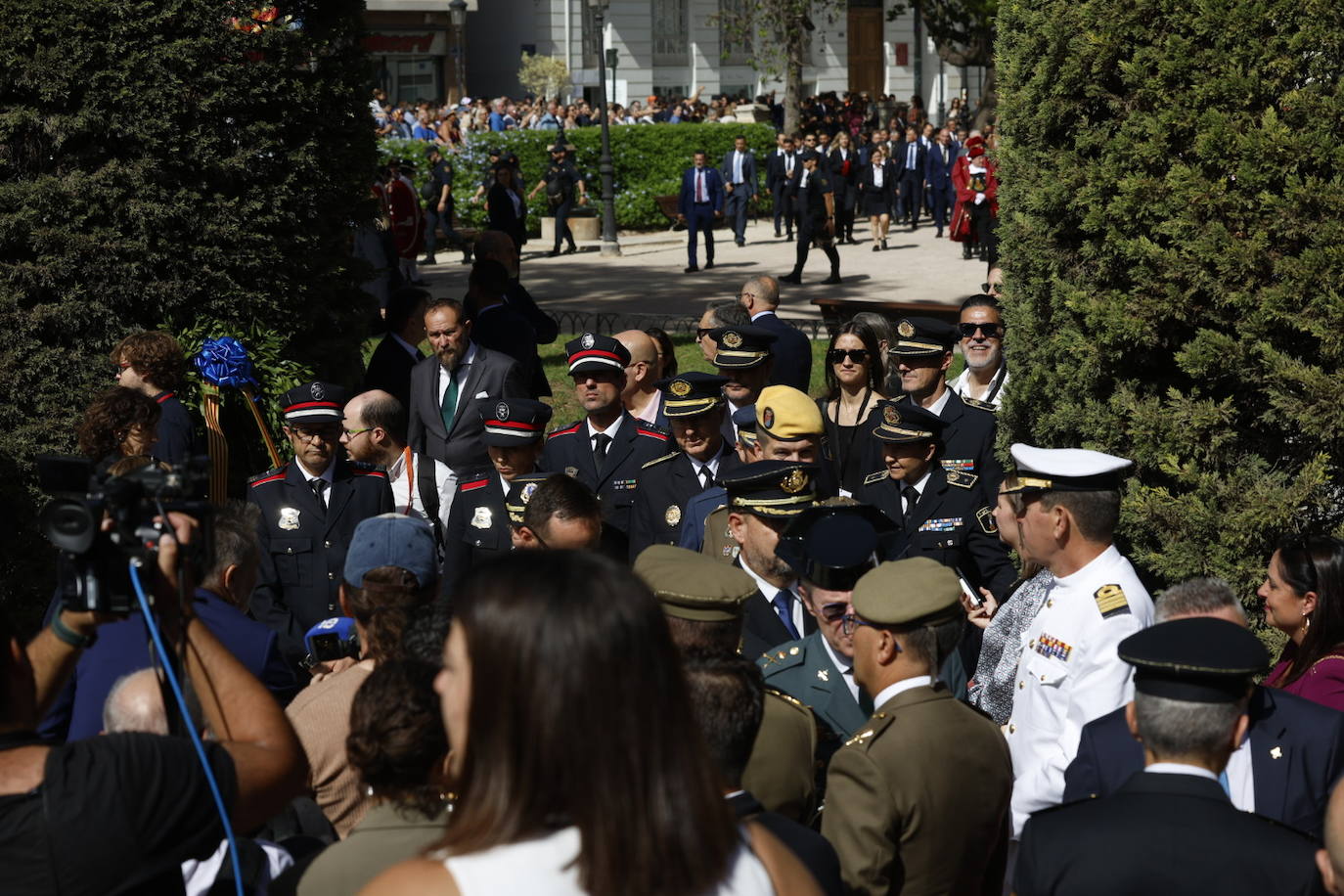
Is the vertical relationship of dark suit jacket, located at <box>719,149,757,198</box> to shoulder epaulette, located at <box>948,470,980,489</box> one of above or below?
above

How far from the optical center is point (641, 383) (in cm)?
769

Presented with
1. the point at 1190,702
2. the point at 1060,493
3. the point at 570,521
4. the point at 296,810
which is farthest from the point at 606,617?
the point at 570,521

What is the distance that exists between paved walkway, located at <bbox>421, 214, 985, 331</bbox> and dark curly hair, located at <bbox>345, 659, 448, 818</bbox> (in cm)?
1401

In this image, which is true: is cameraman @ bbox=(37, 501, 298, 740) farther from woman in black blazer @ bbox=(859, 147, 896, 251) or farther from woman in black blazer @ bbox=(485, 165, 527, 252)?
woman in black blazer @ bbox=(859, 147, 896, 251)

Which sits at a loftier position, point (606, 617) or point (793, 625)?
point (606, 617)

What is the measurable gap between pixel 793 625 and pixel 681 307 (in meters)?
13.9

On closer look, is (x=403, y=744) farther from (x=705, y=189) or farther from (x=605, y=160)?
(x=605, y=160)

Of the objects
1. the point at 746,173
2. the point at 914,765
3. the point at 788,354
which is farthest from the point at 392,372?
the point at 746,173

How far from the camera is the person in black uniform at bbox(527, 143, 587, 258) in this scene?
2366cm

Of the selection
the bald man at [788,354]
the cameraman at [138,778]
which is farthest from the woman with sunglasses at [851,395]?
the cameraman at [138,778]

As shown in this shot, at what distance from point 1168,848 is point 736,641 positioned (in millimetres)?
1304

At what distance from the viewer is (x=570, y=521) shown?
5.06 m

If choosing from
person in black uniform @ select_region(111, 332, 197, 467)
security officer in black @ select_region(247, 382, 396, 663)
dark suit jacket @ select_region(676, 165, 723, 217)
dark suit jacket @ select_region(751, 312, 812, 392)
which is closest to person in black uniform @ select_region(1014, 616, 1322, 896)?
security officer in black @ select_region(247, 382, 396, 663)

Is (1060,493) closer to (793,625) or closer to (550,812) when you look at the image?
(793,625)
